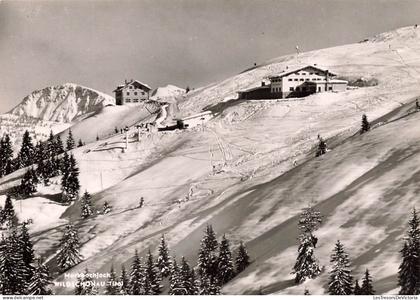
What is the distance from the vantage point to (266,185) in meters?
61.9

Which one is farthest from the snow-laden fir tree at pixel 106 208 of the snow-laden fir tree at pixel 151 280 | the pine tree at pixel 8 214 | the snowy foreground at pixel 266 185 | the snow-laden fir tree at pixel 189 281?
the snow-laden fir tree at pixel 189 281

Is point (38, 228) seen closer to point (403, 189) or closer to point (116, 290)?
point (116, 290)

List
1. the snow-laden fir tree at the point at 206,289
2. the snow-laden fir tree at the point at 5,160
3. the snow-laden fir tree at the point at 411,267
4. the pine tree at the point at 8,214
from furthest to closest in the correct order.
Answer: the snow-laden fir tree at the point at 5,160, the pine tree at the point at 8,214, the snow-laden fir tree at the point at 206,289, the snow-laden fir tree at the point at 411,267

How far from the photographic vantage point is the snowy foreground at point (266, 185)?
44000mm

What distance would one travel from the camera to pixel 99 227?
7025cm

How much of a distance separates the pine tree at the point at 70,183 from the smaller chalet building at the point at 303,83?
42538 millimetres

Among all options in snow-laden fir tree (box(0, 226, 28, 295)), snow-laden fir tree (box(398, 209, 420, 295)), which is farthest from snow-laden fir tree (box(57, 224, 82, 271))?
snow-laden fir tree (box(398, 209, 420, 295))

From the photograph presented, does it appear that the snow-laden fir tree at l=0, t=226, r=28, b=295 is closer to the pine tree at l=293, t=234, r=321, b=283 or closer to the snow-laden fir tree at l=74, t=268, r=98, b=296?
the snow-laden fir tree at l=74, t=268, r=98, b=296

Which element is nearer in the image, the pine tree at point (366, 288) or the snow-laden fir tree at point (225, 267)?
the pine tree at point (366, 288)

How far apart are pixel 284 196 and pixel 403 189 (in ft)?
40.7

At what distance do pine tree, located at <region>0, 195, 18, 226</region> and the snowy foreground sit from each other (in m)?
2.14

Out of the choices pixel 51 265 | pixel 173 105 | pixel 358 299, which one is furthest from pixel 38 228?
pixel 173 105

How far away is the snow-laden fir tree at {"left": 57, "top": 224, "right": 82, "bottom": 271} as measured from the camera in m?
60.5

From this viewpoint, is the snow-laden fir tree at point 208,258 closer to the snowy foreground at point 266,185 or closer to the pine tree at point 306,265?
the snowy foreground at point 266,185
